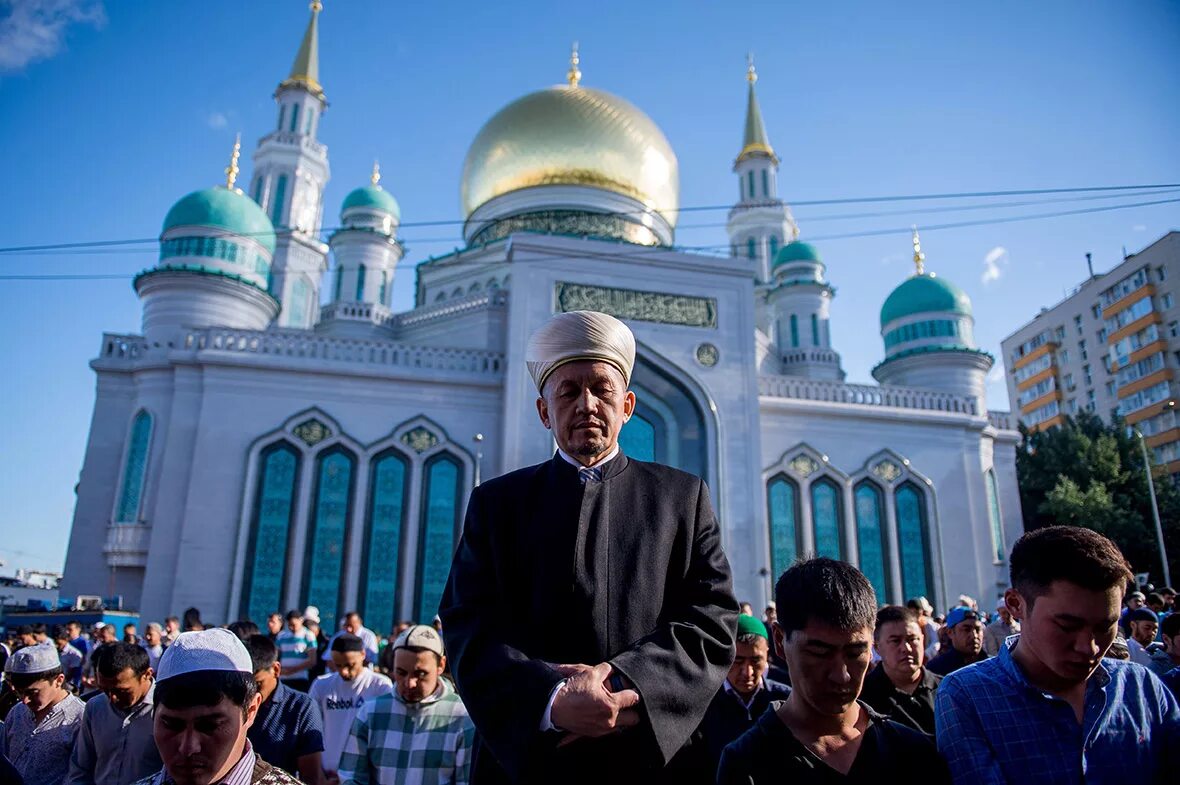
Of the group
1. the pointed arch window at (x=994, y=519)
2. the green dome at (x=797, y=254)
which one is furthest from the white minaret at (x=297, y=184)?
the pointed arch window at (x=994, y=519)

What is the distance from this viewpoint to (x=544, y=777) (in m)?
1.50

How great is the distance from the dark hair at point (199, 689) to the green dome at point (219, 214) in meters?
15.0

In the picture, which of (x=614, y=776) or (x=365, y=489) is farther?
(x=365, y=489)

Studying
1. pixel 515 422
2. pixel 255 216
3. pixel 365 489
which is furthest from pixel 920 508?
pixel 255 216

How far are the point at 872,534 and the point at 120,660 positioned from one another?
13.5 m

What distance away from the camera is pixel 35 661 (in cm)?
321

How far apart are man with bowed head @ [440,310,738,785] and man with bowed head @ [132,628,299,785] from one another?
1.50 feet

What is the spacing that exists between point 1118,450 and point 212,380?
1948cm

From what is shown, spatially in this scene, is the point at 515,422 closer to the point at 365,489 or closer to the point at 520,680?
the point at 365,489

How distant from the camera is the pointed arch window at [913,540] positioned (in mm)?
14586

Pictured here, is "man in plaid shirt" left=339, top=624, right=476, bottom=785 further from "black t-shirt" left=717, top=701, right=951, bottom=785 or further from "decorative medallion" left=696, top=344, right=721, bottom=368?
"decorative medallion" left=696, top=344, right=721, bottom=368

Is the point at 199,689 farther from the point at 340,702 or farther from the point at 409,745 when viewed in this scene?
the point at 340,702

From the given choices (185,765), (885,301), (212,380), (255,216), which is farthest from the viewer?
(885,301)

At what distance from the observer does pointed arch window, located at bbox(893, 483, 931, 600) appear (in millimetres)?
14586
